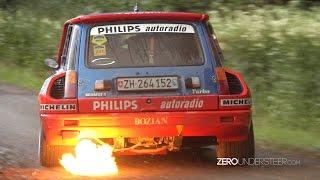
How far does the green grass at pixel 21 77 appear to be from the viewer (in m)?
17.2

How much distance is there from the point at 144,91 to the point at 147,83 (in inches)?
3.5

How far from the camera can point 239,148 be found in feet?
24.9

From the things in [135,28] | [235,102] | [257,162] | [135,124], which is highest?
[135,28]

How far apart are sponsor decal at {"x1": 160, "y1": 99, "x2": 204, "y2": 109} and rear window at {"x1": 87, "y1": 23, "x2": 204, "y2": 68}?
0.45 m

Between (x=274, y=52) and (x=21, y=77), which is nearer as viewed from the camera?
(x=274, y=52)

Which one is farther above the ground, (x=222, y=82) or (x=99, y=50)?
(x=99, y=50)

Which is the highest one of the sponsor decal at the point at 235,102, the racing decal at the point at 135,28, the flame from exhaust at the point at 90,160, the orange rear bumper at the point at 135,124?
the racing decal at the point at 135,28

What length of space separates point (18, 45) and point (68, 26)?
12245mm

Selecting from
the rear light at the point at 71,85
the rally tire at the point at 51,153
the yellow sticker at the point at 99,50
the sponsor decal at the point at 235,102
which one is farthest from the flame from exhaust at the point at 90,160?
the sponsor decal at the point at 235,102

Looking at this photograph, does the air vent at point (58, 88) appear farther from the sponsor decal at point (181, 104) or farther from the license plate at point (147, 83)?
the sponsor decal at point (181, 104)

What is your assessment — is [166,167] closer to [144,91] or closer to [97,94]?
[144,91]

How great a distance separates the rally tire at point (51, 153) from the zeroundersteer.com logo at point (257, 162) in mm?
1690

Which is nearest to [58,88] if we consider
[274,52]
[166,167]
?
[166,167]

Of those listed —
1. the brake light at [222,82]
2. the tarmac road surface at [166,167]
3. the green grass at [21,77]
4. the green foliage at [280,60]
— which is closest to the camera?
the tarmac road surface at [166,167]
